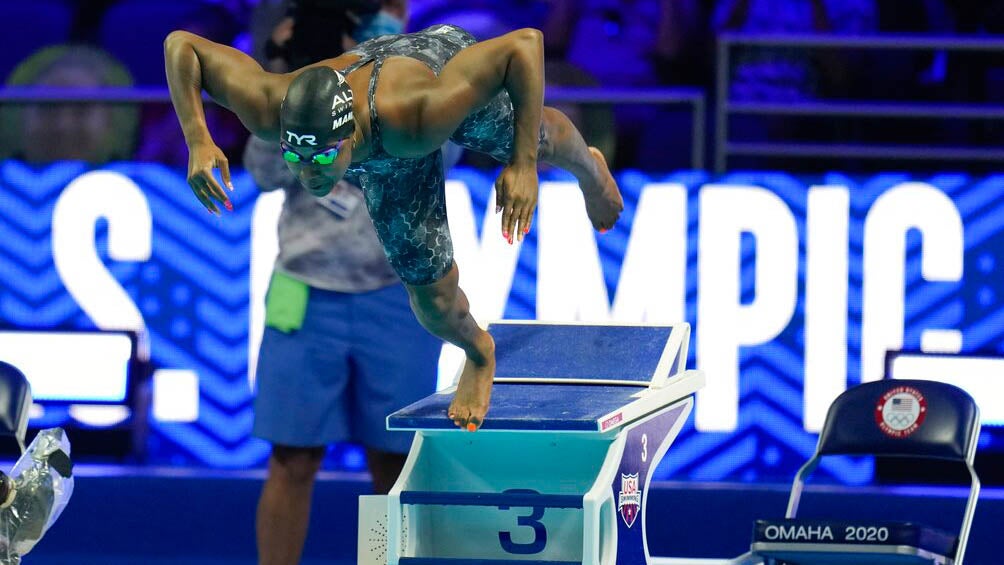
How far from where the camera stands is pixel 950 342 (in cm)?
562

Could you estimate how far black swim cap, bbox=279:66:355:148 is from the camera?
130 inches

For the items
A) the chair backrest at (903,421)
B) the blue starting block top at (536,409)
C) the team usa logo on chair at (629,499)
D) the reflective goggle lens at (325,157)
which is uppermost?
the reflective goggle lens at (325,157)

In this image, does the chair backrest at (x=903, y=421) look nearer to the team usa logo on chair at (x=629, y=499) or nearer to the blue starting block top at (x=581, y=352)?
the blue starting block top at (x=581, y=352)

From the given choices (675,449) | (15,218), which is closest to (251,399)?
(15,218)

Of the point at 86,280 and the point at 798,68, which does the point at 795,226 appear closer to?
the point at 798,68

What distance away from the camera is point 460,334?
4.05 metres

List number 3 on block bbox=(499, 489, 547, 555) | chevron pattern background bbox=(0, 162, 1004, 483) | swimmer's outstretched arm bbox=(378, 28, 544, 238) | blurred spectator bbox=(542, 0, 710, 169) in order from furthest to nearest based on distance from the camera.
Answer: blurred spectator bbox=(542, 0, 710, 169) < chevron pattern background bbox=(0, 162, 1004, 483) < number 3 on block bbox=(499, 489, 547, 555) < swimmer's outstretched arm bbox=(378, 28, 544, 238)

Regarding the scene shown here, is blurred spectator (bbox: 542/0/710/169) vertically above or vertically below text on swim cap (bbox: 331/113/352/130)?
above

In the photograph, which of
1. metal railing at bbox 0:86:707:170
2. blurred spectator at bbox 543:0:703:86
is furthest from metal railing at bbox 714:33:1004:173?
blurred spectator at bbox 543:0:703:86

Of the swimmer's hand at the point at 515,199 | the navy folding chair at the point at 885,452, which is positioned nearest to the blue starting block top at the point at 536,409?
the swimmer's hand at the point at 515,199

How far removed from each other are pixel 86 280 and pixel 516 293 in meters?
1.50

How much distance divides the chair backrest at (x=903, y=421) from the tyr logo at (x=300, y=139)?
87.6 inches

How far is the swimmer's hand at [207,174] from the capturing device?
11.6 feet

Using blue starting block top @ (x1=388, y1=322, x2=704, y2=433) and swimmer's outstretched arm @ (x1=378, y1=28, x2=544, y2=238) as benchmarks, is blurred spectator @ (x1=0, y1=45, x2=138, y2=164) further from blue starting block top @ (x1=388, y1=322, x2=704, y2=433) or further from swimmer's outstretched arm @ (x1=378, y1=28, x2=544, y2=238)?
swimmer's outstretched arm @ (x1=378, y1=28, x2=544, y2=238)
